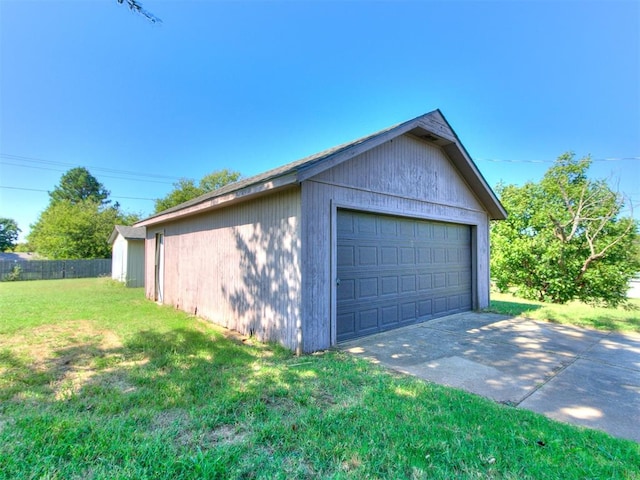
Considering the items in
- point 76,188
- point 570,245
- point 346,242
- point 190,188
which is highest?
point 76,188

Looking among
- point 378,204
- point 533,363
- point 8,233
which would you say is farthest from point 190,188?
point 8,233

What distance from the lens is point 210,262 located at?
7105 mm

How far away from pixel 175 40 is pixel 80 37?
2148 millimetres

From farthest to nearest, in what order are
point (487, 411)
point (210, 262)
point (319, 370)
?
1. point (210, 262)
2. point (319, 370)
3. point (487, 411)

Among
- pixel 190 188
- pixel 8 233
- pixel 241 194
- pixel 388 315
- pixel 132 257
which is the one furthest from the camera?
pixel 8 233

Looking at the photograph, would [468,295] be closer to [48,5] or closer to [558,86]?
[558,86]

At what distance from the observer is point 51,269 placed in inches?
781

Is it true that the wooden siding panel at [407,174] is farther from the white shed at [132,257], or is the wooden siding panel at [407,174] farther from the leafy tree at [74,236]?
the leafy tree at [74,236]

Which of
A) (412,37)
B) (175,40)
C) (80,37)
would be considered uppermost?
(412,37)

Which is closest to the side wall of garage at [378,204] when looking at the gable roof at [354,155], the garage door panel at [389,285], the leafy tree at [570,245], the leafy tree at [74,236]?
the gable roof at [354,155]

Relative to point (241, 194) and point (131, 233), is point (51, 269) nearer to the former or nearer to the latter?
point (131, 233)

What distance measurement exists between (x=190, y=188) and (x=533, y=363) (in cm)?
3425

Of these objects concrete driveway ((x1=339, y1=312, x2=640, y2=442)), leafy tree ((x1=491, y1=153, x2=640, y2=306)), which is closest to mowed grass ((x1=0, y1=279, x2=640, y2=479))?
concrete driveway ((x1=339, y1=312, x2=640, y2=442))

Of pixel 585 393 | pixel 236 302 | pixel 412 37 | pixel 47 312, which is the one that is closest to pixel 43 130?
pixel 47 312
